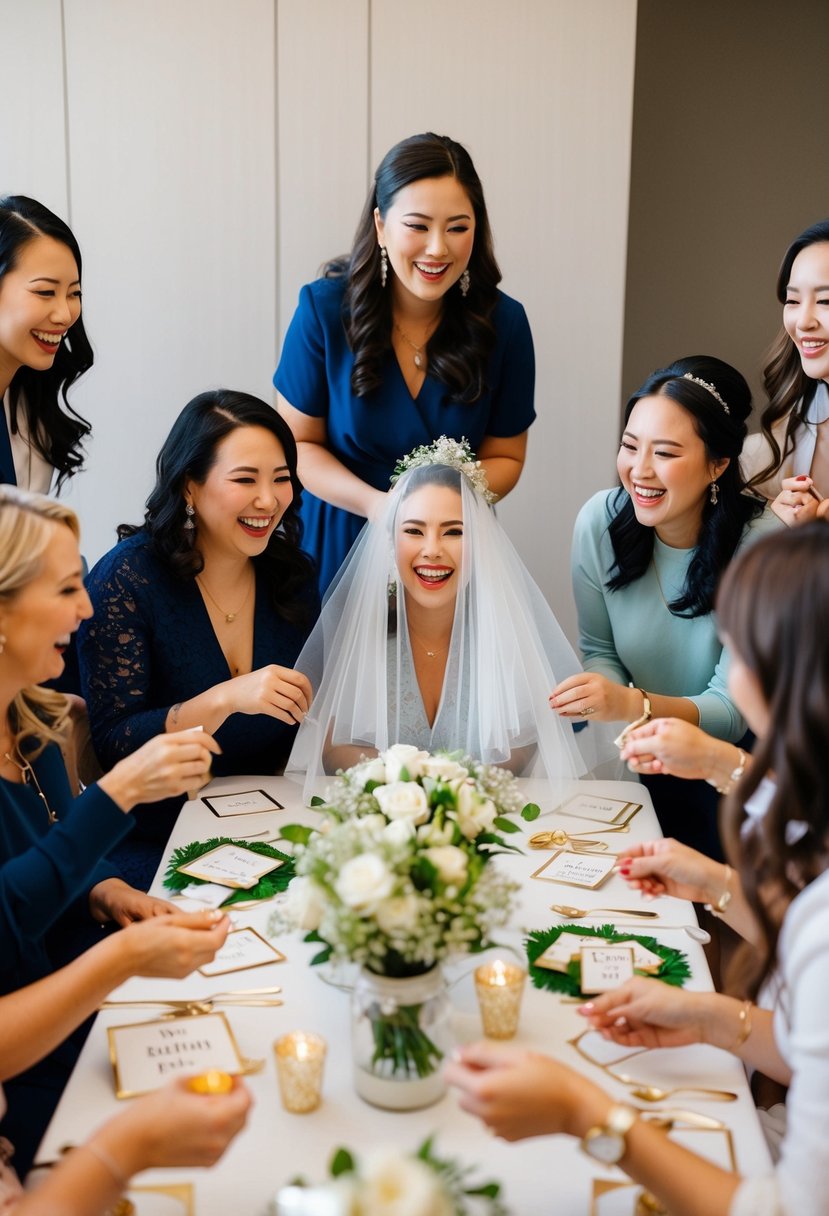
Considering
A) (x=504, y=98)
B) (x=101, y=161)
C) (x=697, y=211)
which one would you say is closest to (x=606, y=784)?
(x=504, y=98)

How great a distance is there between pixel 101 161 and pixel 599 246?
5.84 feet

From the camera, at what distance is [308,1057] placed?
1488 millimetres

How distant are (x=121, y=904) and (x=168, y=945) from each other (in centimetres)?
50

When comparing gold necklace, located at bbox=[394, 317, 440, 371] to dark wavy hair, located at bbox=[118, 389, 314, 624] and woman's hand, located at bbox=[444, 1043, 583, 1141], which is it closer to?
dark wavy hair, located at bbox=[118, 389, 314, 624]

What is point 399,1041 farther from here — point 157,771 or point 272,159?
point 272,159

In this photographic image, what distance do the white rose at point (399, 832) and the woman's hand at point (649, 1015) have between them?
1.20 feet

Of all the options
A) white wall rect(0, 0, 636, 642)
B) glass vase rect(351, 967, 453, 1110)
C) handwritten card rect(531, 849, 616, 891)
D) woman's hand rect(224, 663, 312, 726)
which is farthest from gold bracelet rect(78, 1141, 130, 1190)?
white wall rect(0, 0, 636, 642)

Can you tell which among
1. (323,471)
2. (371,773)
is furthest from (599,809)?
(323,471)

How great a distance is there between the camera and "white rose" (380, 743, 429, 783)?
1833 millimetres

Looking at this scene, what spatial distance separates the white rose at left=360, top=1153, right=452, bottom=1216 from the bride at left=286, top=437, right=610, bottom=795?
1.71 m

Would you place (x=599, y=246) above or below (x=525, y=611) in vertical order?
above

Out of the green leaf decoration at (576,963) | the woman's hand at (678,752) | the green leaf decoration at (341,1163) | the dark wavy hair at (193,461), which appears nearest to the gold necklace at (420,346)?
the dark wavy hair at (193,461)

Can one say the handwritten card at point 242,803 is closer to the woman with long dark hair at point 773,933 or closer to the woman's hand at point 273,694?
the woman's hand at point 273,694

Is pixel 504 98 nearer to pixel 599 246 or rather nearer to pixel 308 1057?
pixel 599 246
